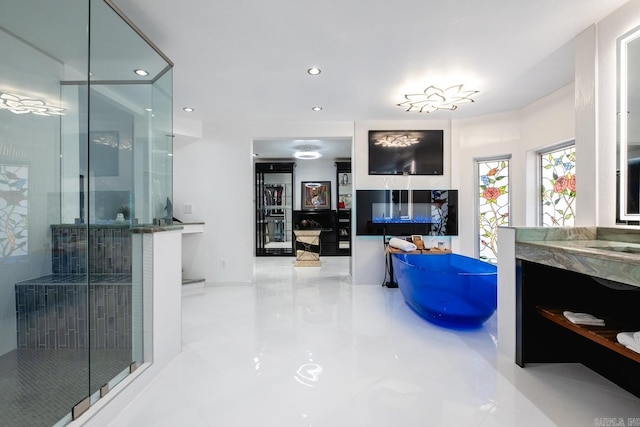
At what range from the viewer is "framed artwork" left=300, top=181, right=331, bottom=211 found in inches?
281

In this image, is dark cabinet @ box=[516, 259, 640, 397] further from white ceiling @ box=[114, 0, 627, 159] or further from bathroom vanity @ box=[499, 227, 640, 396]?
white ceiling @ box=[114, 0, 627, 159]

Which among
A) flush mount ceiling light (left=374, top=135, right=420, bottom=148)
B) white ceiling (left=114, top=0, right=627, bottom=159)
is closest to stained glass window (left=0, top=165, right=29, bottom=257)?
white ceiling (left=114, top=0, right=627, bottom=159)

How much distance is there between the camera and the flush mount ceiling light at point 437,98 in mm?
3189

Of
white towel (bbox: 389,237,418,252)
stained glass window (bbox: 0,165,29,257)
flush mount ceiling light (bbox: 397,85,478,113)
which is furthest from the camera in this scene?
white towel (bbox: 389,237,418,252)

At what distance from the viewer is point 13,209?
184cm

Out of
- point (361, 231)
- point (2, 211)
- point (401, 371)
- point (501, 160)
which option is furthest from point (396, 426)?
point (501, 160)

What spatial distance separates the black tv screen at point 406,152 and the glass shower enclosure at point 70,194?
10.5ft

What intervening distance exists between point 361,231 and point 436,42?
2742 millimetres

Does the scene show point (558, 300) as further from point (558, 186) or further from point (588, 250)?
point (558, 186)

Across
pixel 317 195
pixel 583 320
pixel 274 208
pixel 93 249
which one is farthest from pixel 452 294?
pixel 274 208

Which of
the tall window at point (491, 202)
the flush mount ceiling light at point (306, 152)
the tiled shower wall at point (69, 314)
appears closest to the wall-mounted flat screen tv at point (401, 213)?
the tall window at point (491, 202)

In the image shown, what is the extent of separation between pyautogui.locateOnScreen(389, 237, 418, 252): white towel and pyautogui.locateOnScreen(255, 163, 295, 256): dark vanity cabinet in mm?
3594

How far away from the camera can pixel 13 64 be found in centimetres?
181

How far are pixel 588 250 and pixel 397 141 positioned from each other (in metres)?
3.16
